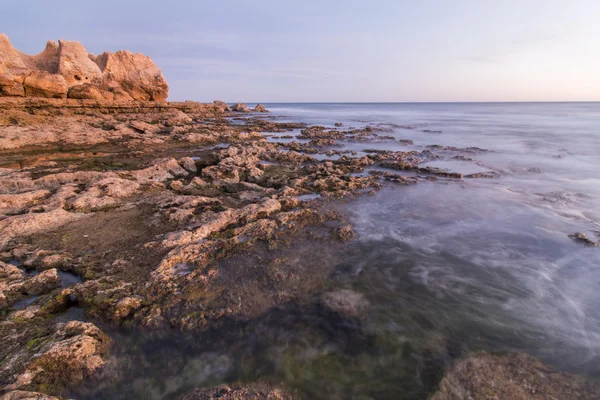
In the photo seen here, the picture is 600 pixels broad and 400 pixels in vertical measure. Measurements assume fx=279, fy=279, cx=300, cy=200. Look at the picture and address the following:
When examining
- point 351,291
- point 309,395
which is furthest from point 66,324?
point 351,291

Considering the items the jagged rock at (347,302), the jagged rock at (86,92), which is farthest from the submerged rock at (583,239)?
the jagged rock at (86,92)

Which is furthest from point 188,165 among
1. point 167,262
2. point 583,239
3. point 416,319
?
point 583,239

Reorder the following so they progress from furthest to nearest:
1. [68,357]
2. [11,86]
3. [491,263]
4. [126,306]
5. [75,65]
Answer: [75,65] < [11,86] < [491,263] < [126,306] < [68,357]

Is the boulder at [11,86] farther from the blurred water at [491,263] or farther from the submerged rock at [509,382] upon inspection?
the submerged rock at [509,382]

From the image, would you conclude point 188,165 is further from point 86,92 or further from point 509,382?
point 86,92

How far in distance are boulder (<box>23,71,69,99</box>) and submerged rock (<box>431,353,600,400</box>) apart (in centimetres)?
3525

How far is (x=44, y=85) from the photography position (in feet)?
82.8

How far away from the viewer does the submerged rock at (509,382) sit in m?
3.12

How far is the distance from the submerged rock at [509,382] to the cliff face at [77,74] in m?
34.6

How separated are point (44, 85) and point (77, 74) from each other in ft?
26.0

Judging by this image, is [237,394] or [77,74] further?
[77,74]

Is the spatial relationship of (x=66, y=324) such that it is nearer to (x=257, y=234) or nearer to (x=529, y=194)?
(x=257, y=234)

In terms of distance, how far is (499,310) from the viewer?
4543 mm

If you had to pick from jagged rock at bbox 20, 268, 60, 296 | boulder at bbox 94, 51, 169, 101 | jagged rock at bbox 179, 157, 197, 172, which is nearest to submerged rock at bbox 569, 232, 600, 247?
jagged rock at bbox 20, 268, 60, 296
